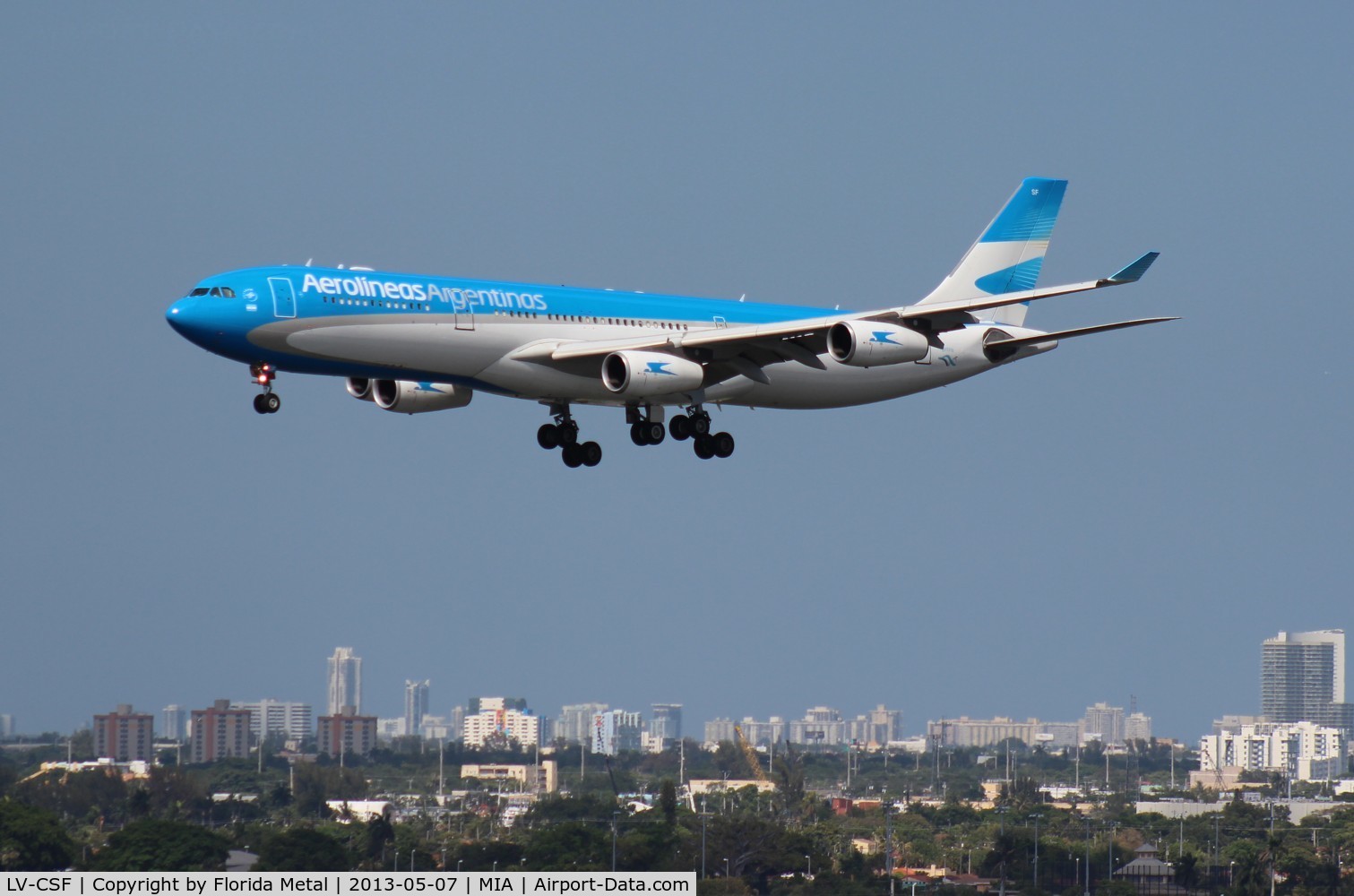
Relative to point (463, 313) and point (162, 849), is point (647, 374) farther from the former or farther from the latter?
point (162, 849)

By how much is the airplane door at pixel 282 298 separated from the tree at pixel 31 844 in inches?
2071

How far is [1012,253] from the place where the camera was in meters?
77.4

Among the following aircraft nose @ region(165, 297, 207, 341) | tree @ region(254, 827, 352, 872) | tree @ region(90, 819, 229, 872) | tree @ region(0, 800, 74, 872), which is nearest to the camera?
aircraft nose @ region(165, 297, 207, 341)

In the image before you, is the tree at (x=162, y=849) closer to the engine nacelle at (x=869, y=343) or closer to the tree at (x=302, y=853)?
the tree at (x=302, y=853)

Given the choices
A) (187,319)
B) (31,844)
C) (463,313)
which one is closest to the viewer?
(187,319)

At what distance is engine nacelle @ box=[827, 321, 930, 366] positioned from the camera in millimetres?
60875

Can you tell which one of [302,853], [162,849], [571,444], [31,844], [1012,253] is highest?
[1012,253]

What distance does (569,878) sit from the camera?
148 ft

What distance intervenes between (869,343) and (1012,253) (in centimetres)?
1849

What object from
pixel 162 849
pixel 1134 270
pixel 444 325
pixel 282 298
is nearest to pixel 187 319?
pixel 282 298

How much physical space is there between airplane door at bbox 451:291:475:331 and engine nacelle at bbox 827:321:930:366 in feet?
35.9

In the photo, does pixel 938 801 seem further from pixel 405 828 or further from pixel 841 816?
pixel 405 828

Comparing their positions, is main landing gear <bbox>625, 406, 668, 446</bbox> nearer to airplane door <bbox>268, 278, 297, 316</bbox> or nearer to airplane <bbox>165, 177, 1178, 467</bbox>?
airplane <bbox>165, 177, 1178, 467</bbox>

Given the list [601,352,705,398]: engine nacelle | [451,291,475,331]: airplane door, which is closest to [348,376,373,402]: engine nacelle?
[451,291,475,331]: airplane door
